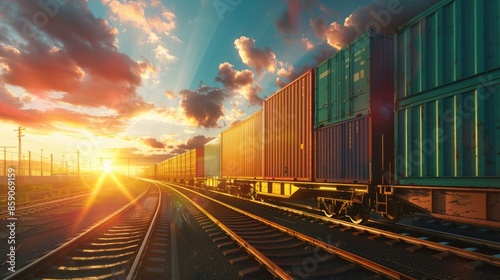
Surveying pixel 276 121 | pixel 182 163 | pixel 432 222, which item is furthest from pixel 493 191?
pixel 182 163

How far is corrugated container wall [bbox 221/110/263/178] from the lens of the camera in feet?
54.5

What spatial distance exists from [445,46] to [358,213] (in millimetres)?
5027

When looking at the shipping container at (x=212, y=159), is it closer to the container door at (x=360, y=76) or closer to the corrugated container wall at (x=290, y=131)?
the corrugated container wall at (x=290, y=131)

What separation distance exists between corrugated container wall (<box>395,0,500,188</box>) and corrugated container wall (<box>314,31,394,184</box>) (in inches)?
26.1

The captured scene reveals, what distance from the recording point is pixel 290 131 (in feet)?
41.5

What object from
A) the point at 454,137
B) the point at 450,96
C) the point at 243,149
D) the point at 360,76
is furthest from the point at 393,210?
the point at 243,149

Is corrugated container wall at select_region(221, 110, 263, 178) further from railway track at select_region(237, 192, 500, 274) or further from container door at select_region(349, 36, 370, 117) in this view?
railway track at select_region(237, 192, 500, 274)

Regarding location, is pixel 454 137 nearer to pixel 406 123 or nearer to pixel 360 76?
pixel 406 123

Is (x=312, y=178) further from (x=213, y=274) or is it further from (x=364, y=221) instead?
(x=213, y=274)

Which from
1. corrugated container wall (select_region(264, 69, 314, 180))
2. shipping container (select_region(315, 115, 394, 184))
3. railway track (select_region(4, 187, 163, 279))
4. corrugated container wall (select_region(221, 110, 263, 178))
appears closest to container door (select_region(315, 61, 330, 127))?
corrugated container wall (select_region(264, 69, 314, 180))

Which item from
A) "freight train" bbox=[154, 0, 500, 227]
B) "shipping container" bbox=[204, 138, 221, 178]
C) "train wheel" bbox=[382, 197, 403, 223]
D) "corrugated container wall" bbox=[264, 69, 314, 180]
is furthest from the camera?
"shipping container" bbox=[204, 138, 221, 178]

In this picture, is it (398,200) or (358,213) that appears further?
(358,213)

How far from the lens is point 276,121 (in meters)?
14.1

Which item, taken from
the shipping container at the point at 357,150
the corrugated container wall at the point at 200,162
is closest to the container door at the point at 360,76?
the shipping container at the point at 357,150
